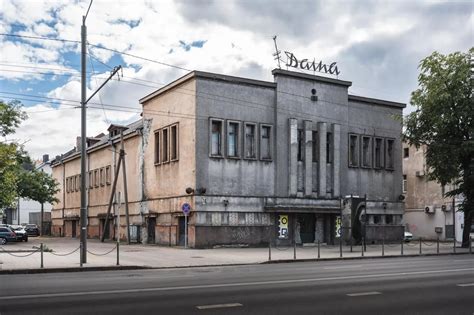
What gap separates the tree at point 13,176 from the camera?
26219 millimetres

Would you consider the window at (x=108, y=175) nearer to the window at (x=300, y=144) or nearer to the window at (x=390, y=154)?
the window at (x=300, y=144)

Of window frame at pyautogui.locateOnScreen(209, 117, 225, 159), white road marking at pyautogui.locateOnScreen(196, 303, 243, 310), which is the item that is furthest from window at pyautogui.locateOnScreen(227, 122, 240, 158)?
white road marking at pyautogui.locateOnScreen(196, 303, 243, 310)

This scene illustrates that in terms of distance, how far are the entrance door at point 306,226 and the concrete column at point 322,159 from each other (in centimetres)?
166

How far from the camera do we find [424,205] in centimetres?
5450

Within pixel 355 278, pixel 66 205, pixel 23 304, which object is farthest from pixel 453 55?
pixel 66 205

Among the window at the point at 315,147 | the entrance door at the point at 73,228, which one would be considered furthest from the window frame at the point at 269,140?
the entrance door at the point at 73,228

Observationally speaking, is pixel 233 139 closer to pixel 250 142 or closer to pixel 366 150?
pixel 250 142

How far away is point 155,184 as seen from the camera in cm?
3978

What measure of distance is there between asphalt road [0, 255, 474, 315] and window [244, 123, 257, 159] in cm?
1912

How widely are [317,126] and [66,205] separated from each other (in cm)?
3503

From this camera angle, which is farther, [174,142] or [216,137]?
[174,142]

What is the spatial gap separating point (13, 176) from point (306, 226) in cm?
1864

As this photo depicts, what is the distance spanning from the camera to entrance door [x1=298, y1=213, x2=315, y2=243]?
3788 centimetres

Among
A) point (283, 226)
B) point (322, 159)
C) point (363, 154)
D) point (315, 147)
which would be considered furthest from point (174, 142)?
point (363, 154)
